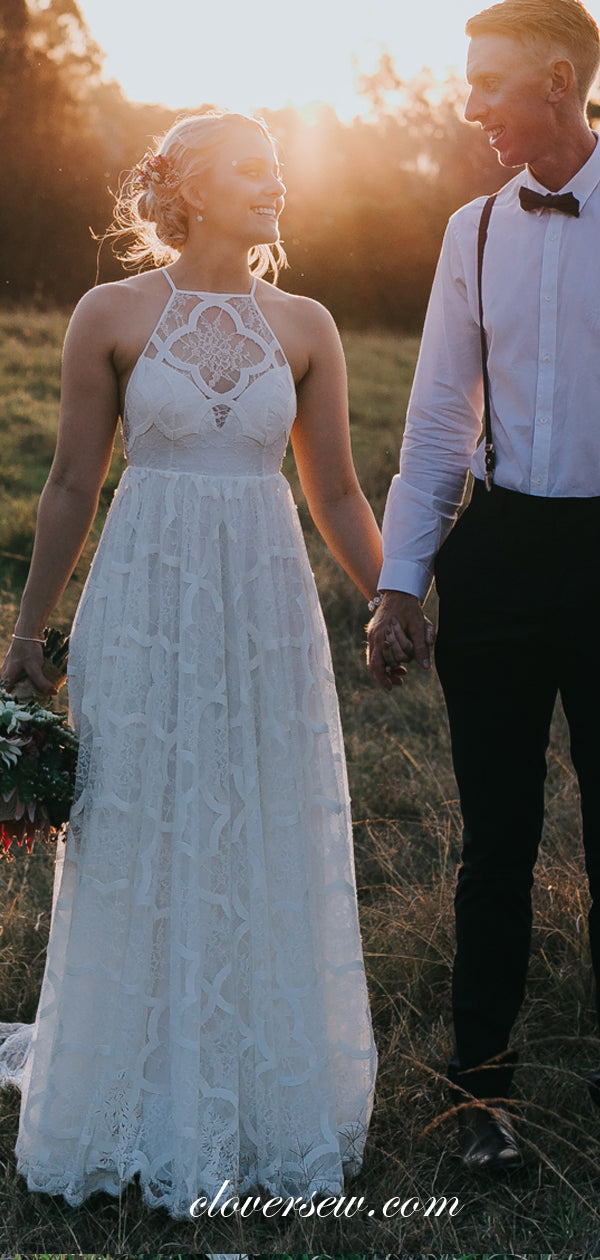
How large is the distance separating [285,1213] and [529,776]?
1036 mm

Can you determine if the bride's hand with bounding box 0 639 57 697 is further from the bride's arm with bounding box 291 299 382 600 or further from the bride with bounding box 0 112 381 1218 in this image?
the bride's arm with bounding box 291 299 382 600

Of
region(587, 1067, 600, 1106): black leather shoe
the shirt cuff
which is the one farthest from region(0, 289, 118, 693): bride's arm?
region(587, 1067, 600, 1106): black leather shoe

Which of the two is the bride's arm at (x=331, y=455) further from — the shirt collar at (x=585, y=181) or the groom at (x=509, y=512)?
the shirt collar at (x=585, y=181)

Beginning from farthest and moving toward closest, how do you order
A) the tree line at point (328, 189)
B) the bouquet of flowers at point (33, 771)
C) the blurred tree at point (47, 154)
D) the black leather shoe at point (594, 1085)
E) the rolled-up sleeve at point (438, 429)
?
the blurred tree at point (47, 154) < the tree line at point (328, 189) < the black leather shoe at point (594, 1085) < the rolled-up sleeve at point (438, 429) < the bouquet of flowers at point (33, 771)

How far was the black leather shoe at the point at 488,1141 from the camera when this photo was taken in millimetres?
2592

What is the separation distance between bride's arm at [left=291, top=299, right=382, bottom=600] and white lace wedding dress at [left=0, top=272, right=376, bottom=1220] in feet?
0.34

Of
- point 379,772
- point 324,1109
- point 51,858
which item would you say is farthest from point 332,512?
point 379,772

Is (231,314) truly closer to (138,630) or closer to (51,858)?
(138,630)

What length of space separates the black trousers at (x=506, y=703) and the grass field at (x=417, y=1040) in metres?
0.21

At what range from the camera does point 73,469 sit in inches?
99.8

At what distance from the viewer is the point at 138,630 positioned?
250cm

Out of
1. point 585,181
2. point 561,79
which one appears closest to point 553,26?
point 561,79

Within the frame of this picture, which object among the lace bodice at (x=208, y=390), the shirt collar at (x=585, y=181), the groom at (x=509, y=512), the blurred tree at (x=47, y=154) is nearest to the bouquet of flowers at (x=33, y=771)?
the lace bodice at (x=208, y=390)

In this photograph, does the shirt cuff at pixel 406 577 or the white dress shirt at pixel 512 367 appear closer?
the white dress shirt at pixel 512 367
